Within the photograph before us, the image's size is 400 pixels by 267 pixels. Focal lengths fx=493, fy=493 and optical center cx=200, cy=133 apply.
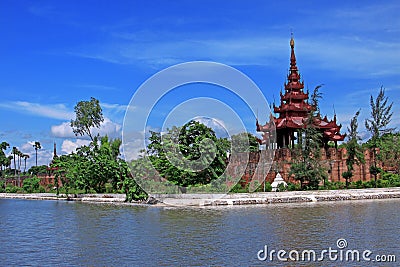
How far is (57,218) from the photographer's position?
802 inches

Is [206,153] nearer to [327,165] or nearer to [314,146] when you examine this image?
[314,146]

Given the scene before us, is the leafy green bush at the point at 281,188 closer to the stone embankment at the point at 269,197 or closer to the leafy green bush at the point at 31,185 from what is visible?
the stone embankment at the point at 269,197

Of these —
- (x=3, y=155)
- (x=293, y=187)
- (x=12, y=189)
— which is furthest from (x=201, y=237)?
(x=3, y=155)

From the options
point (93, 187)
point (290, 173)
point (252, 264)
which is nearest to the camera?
point (252, 264)

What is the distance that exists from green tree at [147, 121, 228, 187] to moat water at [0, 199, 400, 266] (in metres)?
5.25

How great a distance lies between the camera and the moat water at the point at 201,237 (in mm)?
10586

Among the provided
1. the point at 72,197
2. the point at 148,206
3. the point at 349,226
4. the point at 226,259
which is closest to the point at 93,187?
the point at 72,197

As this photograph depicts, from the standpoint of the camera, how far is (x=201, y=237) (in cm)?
1334

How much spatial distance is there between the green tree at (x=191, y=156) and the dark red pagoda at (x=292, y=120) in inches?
271

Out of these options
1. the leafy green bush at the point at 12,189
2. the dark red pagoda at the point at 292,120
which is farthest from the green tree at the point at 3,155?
the dark red pagoda at the point at 292,120

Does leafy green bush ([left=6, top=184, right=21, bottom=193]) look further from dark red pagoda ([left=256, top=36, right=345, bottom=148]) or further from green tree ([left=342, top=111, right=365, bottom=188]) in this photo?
green tree ([left=342, top=111, right=365, bottom=188])

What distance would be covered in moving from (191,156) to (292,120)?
945 cm

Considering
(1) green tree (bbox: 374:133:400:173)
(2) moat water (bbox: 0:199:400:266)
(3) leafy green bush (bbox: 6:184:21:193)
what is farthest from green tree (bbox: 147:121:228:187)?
(3) leafy green bush (bbox: 6:184:21:193)

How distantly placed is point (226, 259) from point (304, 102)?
25.1 m
